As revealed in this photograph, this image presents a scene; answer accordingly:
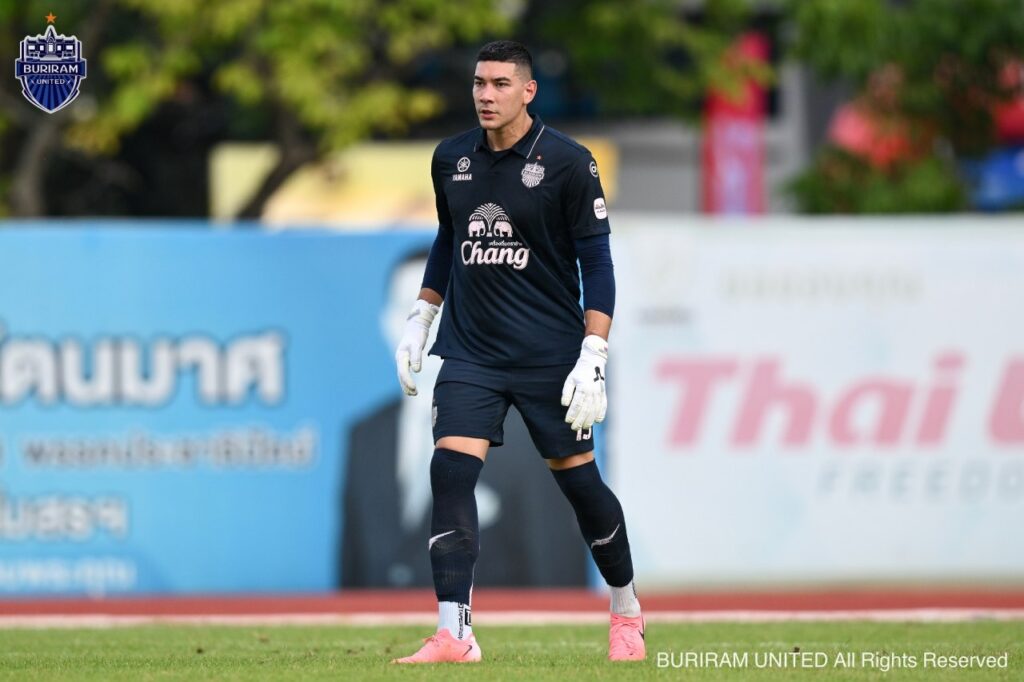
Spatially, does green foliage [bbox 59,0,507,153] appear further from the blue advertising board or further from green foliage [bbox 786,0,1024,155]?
the blue advertising board

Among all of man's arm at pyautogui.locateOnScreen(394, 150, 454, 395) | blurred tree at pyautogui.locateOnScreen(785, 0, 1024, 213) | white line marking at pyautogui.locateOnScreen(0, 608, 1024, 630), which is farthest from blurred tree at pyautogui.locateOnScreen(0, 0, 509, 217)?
man's arm at pyautogui.locateOnScreen(394, 150, 454, 395)

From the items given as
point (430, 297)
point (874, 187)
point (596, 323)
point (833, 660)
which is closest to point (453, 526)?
point (596, 323)

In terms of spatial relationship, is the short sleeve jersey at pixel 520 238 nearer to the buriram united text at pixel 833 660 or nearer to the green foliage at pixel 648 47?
the buriram united text at pixel 833 660

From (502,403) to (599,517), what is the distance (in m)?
0.58

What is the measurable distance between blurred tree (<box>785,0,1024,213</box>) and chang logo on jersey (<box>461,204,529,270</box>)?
40.8 feet

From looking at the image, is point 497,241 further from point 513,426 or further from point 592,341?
point 513,426

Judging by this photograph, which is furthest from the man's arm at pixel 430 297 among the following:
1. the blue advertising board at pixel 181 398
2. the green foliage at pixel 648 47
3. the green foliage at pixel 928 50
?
the green foliage at pixel 648 47

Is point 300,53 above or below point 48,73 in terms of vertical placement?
above

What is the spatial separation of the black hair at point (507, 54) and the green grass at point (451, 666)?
2248 millimetres

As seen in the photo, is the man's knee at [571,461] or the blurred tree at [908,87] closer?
the man's knee at [571,461]

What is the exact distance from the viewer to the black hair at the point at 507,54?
7074 mm

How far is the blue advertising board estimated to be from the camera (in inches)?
484

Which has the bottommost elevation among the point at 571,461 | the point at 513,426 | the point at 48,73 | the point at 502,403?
the point at 513,426

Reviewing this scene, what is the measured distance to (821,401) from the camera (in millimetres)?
12797
